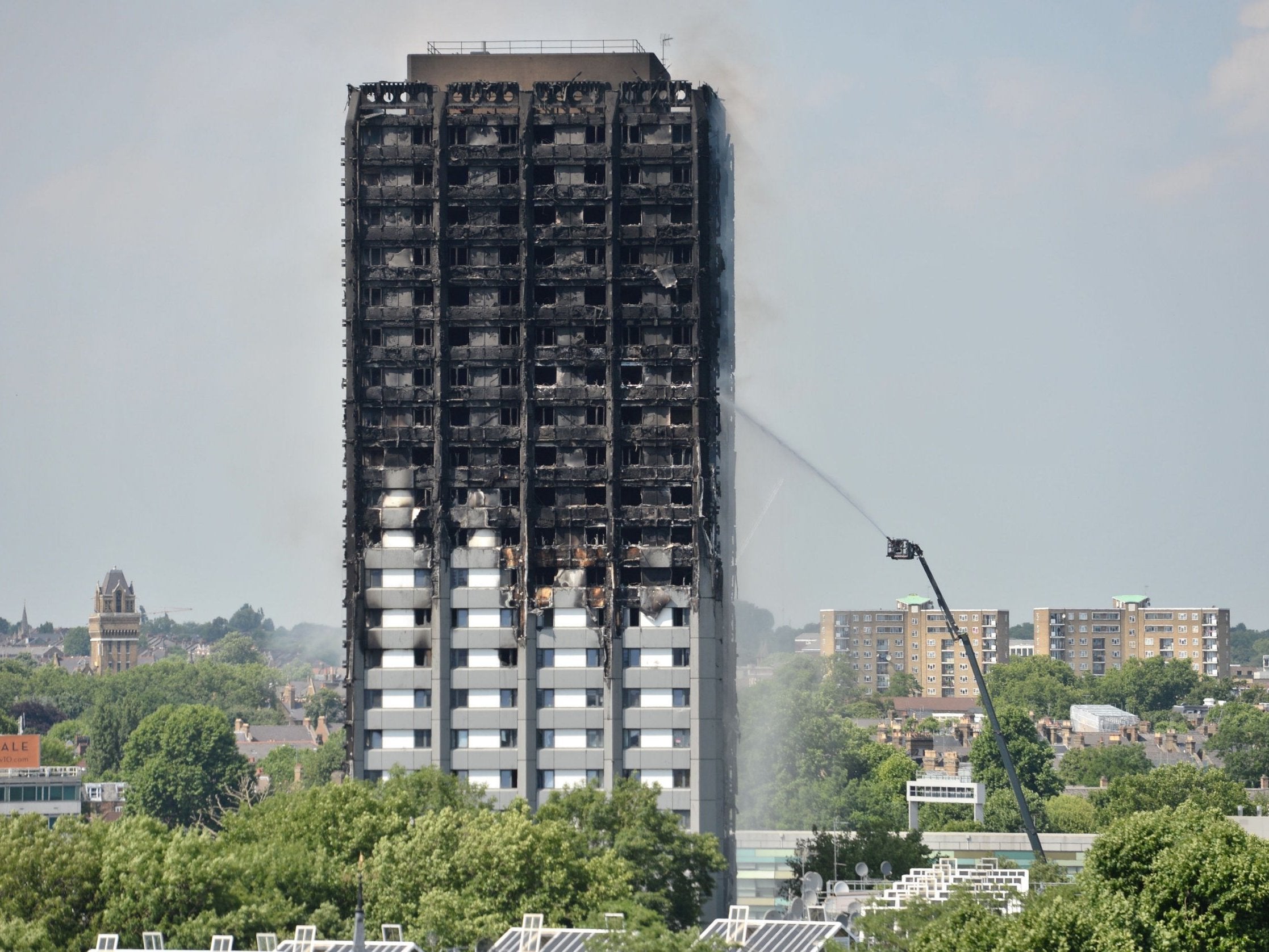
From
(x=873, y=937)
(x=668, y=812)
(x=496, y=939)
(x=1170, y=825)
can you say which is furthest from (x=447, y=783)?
(x=1170, y=825)

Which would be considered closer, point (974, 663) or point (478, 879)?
point (478, 879)

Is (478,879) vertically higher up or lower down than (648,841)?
lower down

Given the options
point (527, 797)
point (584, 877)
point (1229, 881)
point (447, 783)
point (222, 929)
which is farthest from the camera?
point (527, 797)

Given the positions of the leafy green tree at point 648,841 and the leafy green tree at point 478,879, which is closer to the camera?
the leafy green tree at point 478,879

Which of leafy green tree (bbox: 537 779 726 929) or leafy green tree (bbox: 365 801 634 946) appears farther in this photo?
leafy green tree (bbox: 537 779 726 929)

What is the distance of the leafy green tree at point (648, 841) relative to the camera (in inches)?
7028

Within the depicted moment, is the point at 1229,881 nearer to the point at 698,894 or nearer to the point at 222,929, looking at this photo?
the point at 222,929

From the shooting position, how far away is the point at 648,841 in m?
179

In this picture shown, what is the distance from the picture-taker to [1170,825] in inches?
4862

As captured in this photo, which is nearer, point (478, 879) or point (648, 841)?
point (478, 879)

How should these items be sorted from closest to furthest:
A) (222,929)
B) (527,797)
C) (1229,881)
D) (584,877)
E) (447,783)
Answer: (1229,881) → (222,929) → (584,877) → (447,783) → (527,797)

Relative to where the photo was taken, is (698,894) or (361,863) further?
(698,894)

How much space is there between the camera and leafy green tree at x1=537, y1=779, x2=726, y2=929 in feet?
586

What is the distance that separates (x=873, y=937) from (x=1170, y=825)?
2302 cm
